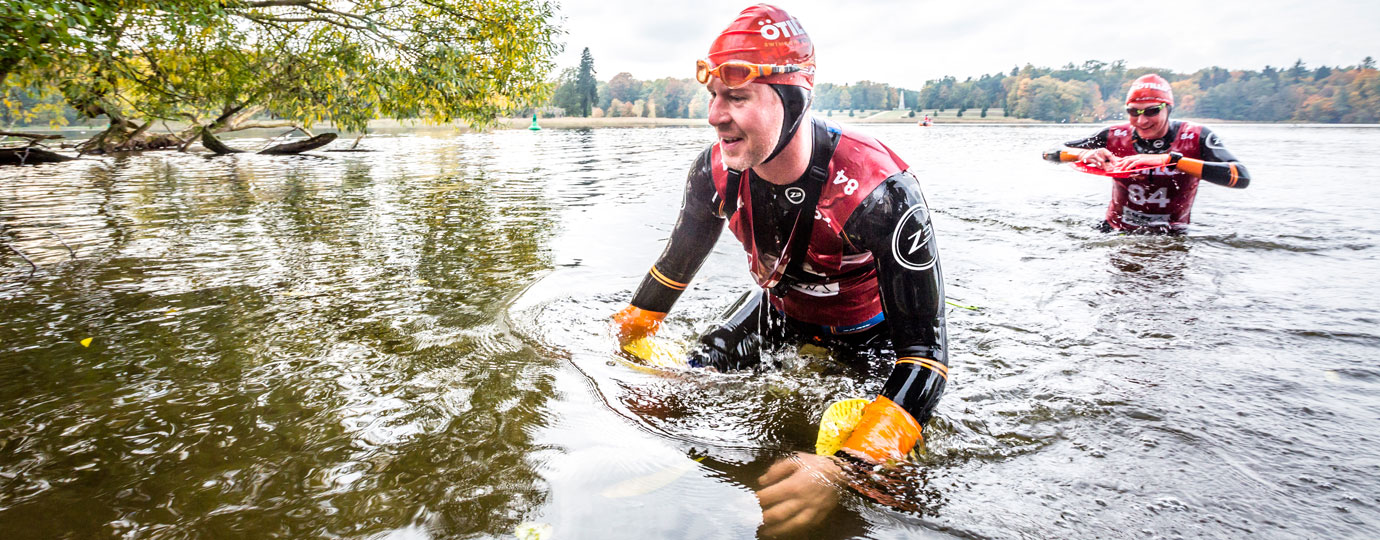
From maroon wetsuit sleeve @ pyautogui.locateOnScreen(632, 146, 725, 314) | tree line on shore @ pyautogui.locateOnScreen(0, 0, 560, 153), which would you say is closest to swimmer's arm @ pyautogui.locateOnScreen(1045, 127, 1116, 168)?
maroon wetsuit sleeve @ pyautogui.locateOnScreen(632, 146, 725, 314)

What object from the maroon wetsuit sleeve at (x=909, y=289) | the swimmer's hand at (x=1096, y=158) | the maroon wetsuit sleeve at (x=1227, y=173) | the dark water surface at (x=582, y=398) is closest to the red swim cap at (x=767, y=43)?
the maroon wetsuit sleeve at (x=909, y=289)

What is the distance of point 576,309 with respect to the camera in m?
5.55

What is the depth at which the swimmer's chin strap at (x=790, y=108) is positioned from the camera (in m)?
2.87

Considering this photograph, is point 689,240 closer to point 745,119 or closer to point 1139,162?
point 745,119

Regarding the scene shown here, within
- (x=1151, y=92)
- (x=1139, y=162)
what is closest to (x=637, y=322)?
(x=1139, y=162)

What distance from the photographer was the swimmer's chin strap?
9.40 ft

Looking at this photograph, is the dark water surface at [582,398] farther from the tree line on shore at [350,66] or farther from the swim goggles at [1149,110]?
the tree line on shore at [350,66]

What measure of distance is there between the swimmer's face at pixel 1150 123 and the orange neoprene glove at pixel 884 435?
7.59m

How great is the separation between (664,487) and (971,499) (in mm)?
1223

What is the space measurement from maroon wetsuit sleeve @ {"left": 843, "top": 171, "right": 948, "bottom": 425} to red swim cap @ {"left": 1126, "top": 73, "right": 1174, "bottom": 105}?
23.4 feet

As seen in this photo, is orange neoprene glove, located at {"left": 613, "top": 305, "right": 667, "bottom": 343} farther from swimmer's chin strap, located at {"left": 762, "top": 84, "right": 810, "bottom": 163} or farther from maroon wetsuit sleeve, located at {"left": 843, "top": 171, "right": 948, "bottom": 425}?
maroon wetsuit sleeve, located at {"left": 843, "top": 171, "right": 948, "bottom": 425}

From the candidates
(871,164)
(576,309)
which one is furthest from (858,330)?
(576,309)

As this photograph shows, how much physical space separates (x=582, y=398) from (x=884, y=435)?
1.66 meters

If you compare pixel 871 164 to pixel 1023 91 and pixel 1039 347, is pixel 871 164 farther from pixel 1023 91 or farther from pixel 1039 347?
pixel 1023 91
